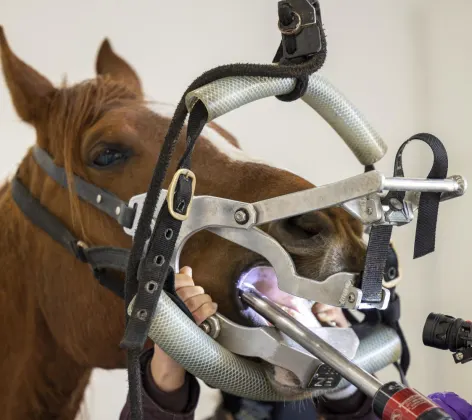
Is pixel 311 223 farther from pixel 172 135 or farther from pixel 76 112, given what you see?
pixel 76 112

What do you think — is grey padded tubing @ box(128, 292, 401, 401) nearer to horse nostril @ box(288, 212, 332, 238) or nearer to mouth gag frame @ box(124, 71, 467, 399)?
mouth gag frame @ box(124, 71, 467, 399)

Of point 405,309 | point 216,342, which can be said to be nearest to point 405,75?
point 405,309

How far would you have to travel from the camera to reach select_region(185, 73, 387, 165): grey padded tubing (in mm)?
448

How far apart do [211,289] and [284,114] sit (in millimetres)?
835

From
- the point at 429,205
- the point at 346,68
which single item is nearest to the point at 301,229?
the point at 429,205

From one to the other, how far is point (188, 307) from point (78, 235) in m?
0.23

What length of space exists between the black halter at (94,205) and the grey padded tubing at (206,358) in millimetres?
148

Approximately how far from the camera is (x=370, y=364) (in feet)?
1.94

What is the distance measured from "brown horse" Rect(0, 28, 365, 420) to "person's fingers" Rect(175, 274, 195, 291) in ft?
0.09

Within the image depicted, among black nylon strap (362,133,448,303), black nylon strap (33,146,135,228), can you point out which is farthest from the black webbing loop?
black nylon strap (33,146,135,228)

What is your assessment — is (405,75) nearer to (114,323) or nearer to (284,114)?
(284,114)

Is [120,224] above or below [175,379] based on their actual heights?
above

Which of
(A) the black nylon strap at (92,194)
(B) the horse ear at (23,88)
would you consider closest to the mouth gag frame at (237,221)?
(A) the black nylon strap at (92,194)

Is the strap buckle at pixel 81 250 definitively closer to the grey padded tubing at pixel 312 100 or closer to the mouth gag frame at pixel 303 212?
the mouth gag frame at pixel 303 212
